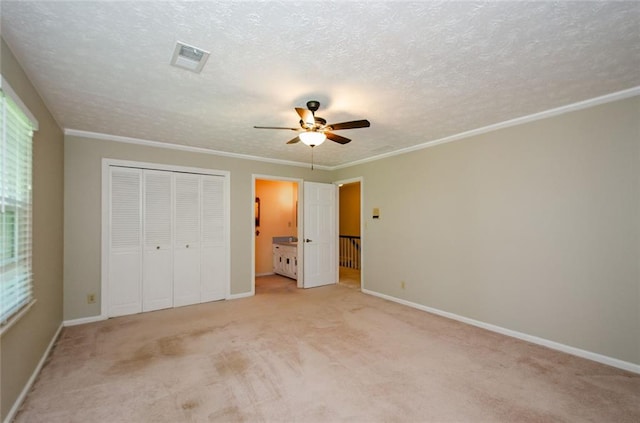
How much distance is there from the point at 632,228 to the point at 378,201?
10.6ft

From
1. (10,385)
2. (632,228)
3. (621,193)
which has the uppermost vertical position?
(621,193)

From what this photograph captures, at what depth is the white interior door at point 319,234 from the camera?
19.5 feet

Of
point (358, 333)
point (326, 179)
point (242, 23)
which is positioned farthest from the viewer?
point (326, 179)

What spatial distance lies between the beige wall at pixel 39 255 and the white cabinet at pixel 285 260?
393 cm

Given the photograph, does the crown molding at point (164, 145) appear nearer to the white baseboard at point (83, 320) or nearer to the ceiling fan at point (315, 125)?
the ceiling fan at point (315, 125)

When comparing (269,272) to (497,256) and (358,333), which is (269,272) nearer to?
(358,333)

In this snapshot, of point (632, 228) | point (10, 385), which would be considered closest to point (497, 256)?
point (632, 228)

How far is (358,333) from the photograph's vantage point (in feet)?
11.8

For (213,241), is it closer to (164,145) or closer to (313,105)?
(164,145)

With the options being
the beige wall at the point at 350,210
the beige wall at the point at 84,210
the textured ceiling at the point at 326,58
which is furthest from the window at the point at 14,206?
the beige wall at the point at 350,210

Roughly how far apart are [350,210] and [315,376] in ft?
23.0

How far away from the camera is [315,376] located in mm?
2617

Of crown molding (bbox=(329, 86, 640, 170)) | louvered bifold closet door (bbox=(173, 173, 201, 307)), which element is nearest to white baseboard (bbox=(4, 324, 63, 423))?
louvered bifold closet door (bbox=(173, 173, 201, 307))

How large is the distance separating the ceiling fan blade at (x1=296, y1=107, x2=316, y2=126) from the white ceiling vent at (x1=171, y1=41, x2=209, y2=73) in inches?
32.6
